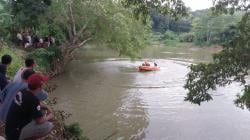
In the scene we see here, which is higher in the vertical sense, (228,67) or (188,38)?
(228,67)

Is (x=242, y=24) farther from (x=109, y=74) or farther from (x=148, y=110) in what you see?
(x=109, y=74)

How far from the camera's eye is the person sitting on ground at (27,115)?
510 cm

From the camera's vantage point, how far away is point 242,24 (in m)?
7.70

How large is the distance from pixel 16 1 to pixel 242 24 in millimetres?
17184

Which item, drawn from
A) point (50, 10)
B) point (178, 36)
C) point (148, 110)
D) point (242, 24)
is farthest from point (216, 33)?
point (242, 24)

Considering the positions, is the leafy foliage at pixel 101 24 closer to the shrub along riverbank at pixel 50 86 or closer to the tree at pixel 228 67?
the shrub along riverbank at pixel 50 86

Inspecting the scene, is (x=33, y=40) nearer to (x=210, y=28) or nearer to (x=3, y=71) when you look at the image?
(x=3, y=71)

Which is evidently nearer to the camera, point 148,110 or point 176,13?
point 176,13

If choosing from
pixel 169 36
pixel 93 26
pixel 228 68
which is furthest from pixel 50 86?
pixel 169 36

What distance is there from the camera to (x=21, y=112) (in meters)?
5.22

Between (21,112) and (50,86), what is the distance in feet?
18.0

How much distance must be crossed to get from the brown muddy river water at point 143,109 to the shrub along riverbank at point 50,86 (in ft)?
3.26

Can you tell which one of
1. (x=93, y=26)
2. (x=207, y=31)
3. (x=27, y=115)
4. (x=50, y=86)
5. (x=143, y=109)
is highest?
(x=93, y=26)

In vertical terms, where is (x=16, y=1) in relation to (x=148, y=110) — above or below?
above
